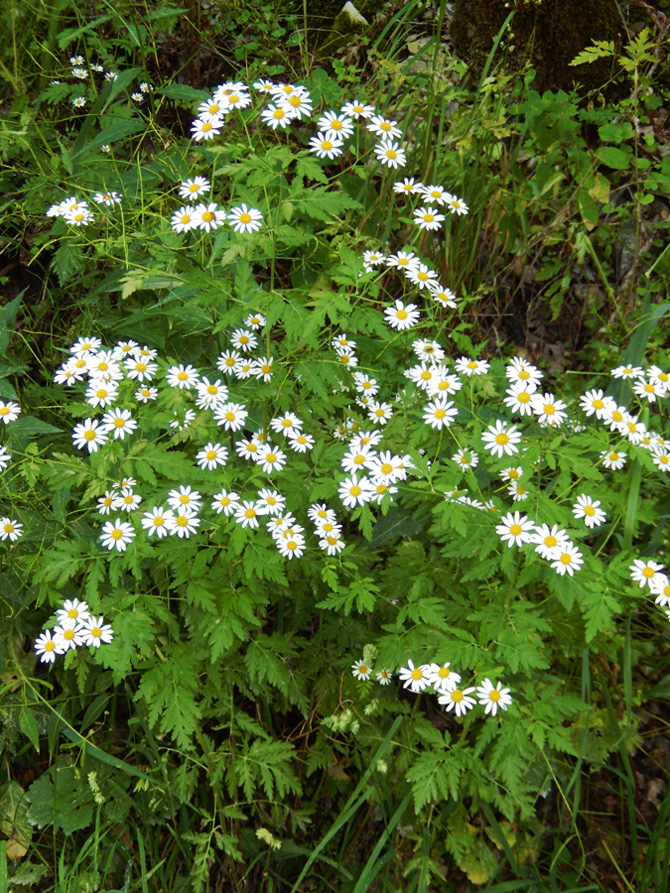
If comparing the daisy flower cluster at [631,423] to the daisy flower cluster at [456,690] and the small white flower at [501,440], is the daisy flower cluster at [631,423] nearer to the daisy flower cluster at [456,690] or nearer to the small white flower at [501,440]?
the small white flower at [501,440]

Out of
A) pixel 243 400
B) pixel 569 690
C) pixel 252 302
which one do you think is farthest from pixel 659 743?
pixel 252 302

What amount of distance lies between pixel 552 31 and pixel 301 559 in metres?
2.87

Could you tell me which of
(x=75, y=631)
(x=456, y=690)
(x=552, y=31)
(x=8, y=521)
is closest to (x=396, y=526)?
(x=456, y=690)

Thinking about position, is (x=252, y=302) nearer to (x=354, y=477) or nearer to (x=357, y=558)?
(x=354, y=477)

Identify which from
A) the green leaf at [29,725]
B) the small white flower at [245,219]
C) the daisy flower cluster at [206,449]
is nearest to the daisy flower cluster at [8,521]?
the daisy flower cluster at [206,449]

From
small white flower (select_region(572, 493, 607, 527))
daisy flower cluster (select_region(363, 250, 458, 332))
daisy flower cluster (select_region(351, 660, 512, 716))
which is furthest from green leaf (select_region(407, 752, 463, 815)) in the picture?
daisy flower cluster (select_region(363, 250, 458, 332))

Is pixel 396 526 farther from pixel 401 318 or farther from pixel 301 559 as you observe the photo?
pixel 401 318

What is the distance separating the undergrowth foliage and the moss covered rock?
159 centimetres

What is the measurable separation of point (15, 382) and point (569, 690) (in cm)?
245

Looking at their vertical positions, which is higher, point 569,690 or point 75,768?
point 569,690

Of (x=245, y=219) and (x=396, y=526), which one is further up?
(x=245, y=219)

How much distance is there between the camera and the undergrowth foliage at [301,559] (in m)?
1.85

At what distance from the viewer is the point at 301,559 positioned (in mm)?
2047

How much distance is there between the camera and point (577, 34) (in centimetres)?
319
